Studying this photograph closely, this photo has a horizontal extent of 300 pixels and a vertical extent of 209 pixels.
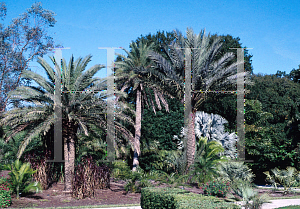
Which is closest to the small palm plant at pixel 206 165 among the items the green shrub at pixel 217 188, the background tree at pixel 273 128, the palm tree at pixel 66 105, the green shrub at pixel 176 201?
the green shrub at pixel 217 188

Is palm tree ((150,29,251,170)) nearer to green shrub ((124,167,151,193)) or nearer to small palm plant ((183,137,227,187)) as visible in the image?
small palm plant ((183,137,227,187))

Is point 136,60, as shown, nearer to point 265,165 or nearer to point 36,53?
point 36,53

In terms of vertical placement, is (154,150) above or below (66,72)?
below

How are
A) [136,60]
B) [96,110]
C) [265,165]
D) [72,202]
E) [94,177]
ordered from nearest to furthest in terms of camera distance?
[72,202]
[94,177]
[96,110]
[265,165]
[136,60]

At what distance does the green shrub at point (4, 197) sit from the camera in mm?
9766

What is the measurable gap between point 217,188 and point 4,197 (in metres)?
7.66

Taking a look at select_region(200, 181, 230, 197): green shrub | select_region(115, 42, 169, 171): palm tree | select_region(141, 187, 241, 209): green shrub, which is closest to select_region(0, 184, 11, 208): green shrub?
select_region(141, 187, 241, 209): green shrub

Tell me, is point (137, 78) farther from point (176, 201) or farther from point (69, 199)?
point (176, 201)

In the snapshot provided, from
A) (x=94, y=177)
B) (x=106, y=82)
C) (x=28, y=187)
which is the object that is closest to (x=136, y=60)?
(x=106, y=82)

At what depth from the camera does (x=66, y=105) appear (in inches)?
513

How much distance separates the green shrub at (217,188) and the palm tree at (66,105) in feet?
15.0

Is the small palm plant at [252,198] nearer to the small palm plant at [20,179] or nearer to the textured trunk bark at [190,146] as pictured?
the textured trunk bark at [190,146]

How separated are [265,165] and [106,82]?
13.0m

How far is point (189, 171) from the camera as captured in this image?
14859mm
